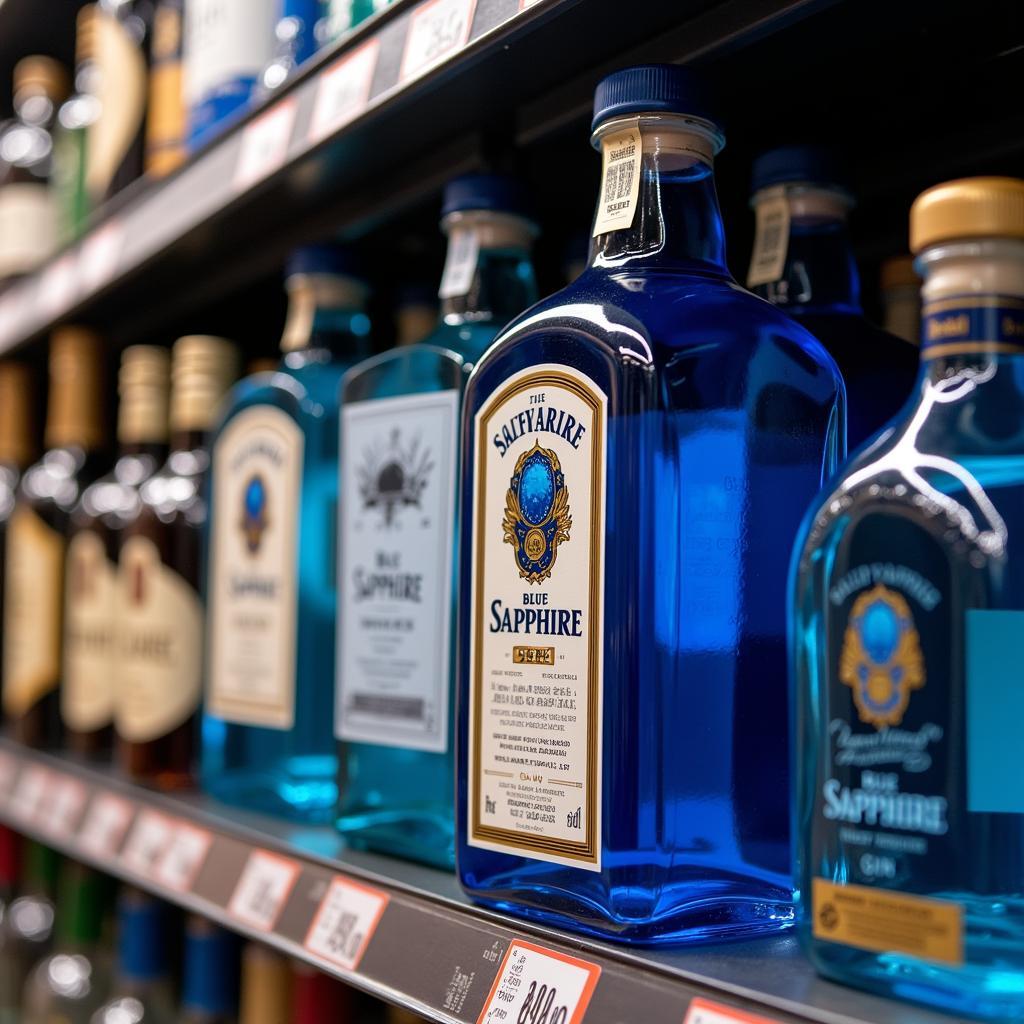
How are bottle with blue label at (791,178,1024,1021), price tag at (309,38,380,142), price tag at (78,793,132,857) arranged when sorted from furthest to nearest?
price tag at (78,793,132,857) < price tag at (309,38,380,142) < bottle with blue label at (791,178,1024,1021)

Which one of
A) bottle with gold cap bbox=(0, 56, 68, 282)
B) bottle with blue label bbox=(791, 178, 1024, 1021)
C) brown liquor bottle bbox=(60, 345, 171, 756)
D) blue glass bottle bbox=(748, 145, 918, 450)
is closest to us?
bottle with blue label bbox=(791, 178, 1024, 1021)

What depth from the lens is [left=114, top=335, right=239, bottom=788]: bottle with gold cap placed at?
127 centimetres

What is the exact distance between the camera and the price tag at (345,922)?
0.80m

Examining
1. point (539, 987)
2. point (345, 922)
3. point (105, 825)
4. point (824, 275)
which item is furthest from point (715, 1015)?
point (105, 825)

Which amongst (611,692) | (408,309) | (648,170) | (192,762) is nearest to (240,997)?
(192,762)

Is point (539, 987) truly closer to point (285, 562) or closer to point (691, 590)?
point (691, 590)

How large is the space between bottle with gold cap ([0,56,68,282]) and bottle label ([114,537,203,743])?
26.5 inches

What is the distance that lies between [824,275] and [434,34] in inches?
10.7

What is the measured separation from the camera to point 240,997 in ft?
4.20

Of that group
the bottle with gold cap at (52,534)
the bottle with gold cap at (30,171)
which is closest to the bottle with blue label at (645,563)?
the bottle with gold cap at (52,534)

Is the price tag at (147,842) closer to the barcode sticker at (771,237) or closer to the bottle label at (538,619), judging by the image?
the bottle label at (538,619)

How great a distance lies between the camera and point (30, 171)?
6.23 ft

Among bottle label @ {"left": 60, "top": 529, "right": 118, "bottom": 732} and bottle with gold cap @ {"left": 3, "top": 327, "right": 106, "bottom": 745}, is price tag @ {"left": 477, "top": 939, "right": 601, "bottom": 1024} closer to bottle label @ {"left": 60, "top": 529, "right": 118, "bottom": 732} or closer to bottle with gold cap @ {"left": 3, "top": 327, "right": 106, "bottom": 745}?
bottle label @ {"left": 60, "top": 529, "right": 118, "bottom": 732}

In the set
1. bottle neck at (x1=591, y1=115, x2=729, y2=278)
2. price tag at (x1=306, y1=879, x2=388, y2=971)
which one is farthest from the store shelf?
bottle neck at (x1=591, y1=115, x2=729, y2=278)
